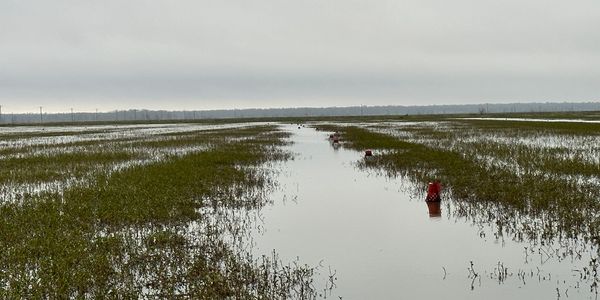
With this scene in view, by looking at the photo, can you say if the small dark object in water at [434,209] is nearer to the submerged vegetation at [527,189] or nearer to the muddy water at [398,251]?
the muddy water at [398,251]

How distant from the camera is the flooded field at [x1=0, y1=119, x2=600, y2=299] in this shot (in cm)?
819

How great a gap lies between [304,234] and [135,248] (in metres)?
4.00

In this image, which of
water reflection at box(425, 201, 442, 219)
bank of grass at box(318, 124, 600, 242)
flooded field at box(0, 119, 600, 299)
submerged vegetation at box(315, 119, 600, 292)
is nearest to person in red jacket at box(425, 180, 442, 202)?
water reflection at box(425, 201, 442, 219)

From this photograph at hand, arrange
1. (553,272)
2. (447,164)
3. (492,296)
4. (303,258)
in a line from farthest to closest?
1. (447,164)
2. (303,258)
3. (553,272)
4. (492,296)

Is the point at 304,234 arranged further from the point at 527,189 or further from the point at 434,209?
the point at 527,189

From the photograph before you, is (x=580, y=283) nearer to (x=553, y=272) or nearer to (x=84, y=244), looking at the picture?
(x=553, y=272)

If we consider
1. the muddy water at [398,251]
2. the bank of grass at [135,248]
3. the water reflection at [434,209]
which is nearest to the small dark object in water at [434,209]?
the water reflection at [434,209]

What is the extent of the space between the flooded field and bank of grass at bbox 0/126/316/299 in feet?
0.12

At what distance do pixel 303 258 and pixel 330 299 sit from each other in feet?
7.26

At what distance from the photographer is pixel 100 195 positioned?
52.3 feet

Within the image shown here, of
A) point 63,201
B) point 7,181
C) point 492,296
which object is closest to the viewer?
point 492,296

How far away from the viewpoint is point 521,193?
49.3 feet

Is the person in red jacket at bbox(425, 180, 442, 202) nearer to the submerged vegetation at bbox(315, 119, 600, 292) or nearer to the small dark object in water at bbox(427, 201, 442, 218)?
the small dark object in water at bbox(427, 201, 442, 218)

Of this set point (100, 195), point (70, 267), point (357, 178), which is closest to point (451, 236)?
point (70, 267)
